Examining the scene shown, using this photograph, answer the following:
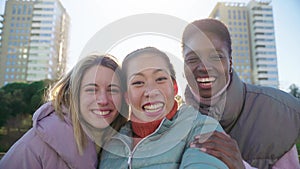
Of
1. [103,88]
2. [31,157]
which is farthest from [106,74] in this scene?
[31,157]

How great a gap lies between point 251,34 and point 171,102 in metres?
44.4

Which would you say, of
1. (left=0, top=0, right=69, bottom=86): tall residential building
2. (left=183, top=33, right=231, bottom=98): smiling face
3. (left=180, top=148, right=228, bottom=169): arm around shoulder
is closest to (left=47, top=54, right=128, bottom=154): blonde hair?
(left=183, top=33, right=231, bottom=98): smiling face

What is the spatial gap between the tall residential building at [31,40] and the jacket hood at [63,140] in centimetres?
3355

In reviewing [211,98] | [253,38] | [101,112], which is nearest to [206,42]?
[211,98]

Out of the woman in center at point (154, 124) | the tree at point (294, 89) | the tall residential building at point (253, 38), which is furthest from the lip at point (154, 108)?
the tall residential building at point (253, 38)

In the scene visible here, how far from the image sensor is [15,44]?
35844 mm

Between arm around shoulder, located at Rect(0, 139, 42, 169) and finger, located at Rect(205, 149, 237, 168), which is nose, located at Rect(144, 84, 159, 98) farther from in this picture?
arm around shoulder, located at Rect(0, 139, 42, 169)

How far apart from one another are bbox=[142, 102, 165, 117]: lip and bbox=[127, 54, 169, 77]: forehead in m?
0.16

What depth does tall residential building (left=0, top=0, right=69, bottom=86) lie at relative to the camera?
3503 cm

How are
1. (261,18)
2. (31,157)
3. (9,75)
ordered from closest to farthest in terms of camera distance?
(31,157)
(9,75)
(261,18)

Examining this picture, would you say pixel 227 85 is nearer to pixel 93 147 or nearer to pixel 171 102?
pixel 171 102

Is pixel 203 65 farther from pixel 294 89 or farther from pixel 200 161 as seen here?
pixel 294 89

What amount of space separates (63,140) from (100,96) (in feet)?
0.87

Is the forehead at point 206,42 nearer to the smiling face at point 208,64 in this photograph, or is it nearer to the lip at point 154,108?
the smiling face at point 208,64
